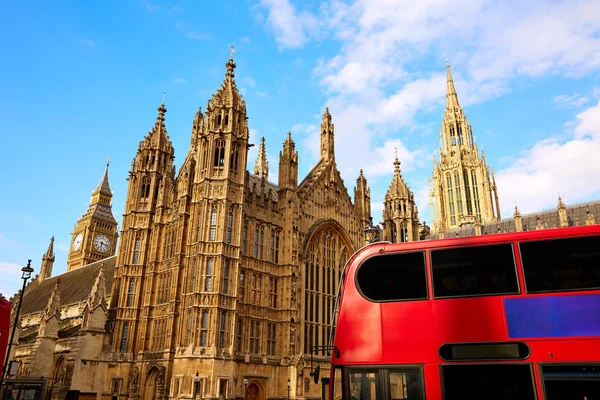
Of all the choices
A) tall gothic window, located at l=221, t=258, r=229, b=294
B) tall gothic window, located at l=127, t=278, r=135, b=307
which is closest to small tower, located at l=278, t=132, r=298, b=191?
tall gothic window, located at l=221, t=258, r=229, b=294

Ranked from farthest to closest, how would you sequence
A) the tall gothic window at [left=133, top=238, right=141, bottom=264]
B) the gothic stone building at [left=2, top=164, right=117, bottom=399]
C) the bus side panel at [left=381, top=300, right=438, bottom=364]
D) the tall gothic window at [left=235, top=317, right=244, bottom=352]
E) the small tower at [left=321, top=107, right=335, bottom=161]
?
the small tower at [left=321, top=107, right=335, bottom=161]
the tall gothic window at [left=133, top=238, right=141, bottom=264]
the gothic stone building at [left=2, top=164, right=117, bottom=399]
the tall gothic window at [left=235, top=317, right=244, bottom=352]
the bus side panel at [left=381, top=300, right=438, bottom=364]

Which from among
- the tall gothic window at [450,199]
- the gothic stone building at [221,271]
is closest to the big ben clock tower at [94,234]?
the gothic stone building at [221,271]

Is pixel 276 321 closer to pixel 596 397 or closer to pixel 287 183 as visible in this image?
pixel 287 183

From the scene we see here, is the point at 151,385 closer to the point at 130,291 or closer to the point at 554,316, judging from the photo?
the point at 130,291

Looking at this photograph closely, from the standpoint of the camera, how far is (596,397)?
9.22m

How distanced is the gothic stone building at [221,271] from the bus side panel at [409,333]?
2079 cm

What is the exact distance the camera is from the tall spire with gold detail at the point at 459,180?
96.5m

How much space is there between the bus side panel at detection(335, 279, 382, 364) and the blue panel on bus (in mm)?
3074

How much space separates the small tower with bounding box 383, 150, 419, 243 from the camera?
5012 cm

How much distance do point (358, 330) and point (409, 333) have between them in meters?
1.27

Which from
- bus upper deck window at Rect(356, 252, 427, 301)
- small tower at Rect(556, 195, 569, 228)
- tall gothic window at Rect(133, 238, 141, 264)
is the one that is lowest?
bus upper deck window at Rect(356, 252, 427, 301)

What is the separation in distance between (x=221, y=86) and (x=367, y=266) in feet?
95.3

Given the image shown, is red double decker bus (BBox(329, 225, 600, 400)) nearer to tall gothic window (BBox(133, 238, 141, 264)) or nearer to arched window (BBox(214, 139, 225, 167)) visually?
arched window (BBox(214, 139, 225, 167))

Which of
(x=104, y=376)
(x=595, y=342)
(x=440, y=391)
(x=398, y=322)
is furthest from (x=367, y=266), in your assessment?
(x=104, y=376)
